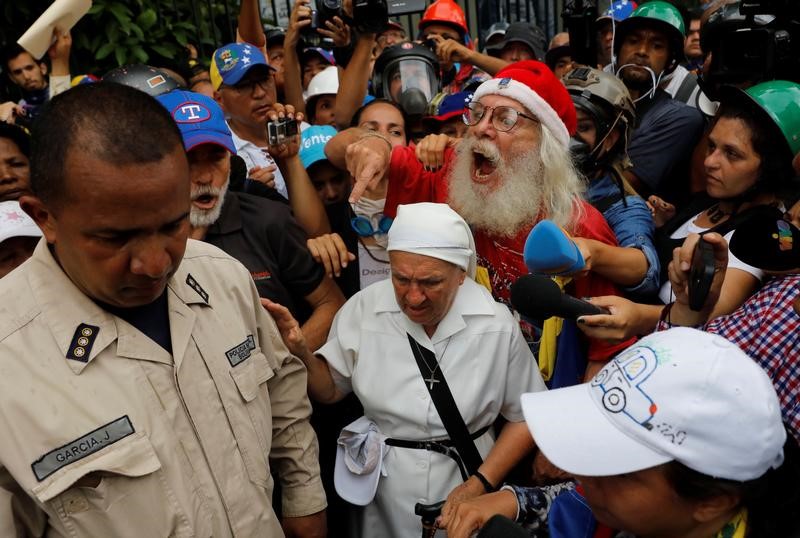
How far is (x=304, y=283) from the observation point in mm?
2947

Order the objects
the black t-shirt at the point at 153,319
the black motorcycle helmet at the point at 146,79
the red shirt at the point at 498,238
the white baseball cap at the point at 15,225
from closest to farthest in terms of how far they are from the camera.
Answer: the black t-shirt at the point at 153,319 < the white baseball cap at the point at 15,225 < the red shirt at the point at 498,238 < the black motorcycle helmet at the point at 146,79

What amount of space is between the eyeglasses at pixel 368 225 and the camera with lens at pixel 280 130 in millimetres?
528

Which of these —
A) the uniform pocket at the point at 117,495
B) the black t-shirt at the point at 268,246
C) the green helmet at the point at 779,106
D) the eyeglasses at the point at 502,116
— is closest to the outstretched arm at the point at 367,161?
the black t-shirt at the point at 268,246

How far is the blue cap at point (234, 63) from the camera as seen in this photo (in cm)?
421

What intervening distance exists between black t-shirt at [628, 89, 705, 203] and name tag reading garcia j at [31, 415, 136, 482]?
312 centimetres

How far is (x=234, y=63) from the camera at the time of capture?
425cm

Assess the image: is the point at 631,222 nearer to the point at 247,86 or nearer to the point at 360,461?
the point at 360,461

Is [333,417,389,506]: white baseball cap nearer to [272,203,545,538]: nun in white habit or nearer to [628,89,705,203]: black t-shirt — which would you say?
[272,203,545,538]: nun in white habit

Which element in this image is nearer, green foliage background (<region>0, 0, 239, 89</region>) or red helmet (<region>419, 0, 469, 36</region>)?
red helmet (<region>419, 0, 469, 36</region>)

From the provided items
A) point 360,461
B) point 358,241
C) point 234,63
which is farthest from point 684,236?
point 234,63

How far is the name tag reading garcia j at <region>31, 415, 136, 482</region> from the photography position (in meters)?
1.58

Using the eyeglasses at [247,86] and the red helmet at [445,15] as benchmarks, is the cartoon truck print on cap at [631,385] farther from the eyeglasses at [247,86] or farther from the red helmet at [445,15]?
the red helmet at [445,15]

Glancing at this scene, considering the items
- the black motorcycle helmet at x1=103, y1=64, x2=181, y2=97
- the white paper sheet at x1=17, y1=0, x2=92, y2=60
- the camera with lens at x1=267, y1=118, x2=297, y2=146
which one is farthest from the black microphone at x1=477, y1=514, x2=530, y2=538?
the white paper sheet at x1=17, y1=0, x2=92, y2=60

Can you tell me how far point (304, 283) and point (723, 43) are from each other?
8.31 feet
